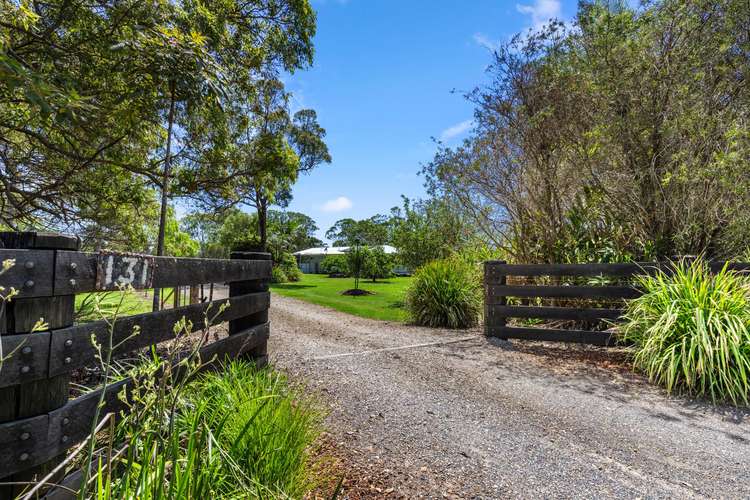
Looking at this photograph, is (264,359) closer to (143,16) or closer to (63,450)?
(63,450)

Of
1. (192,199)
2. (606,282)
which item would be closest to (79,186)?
(192,199)

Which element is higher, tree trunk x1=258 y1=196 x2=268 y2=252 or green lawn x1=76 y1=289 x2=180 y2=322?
tree trunk x1=258 y1=196 x2=268 y2=252

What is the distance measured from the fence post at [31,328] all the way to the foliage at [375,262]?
1784cm

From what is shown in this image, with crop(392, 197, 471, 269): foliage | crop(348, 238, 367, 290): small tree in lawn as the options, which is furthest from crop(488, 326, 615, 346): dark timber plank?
crop(348, 238, 367, 290): small tree in lawn

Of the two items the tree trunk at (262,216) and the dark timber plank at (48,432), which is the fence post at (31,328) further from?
the tree trunk at (262,216)

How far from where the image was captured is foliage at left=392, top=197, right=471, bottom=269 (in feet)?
47.5

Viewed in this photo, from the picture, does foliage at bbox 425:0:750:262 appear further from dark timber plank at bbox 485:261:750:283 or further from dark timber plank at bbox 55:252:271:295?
dark timber plank at bbox 55:252:271:295

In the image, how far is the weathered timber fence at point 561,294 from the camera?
5.18m

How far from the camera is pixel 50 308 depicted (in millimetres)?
1554

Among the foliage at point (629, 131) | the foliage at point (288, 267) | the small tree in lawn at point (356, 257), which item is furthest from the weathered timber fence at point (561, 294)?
the foliage at point (288, 267)

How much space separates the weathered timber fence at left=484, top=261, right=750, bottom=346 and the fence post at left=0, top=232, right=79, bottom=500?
5.33 meters

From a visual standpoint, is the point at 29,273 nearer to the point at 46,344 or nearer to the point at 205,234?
the point at 46,344

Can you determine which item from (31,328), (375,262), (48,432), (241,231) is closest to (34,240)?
(31,328)

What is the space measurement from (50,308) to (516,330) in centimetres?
548
